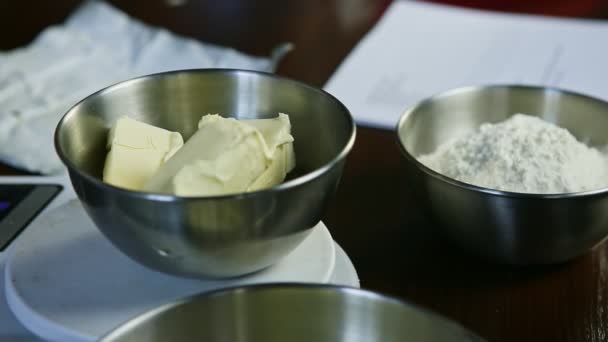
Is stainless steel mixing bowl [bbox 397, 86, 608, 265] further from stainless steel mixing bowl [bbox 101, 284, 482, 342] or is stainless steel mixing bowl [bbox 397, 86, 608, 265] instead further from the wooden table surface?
stainless steel mixing bowl [bbox 101, 284, 482, 342]

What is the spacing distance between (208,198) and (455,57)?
66cm

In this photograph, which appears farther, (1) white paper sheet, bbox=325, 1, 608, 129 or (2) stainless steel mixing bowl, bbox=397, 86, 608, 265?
(1) white paper sheet, bbox=325, 1, 608, 129

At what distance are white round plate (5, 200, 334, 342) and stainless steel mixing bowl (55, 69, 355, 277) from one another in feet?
0.06

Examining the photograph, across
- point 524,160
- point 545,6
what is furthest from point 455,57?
point 524,160

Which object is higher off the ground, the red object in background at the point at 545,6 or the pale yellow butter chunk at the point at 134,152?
the pale yellow butter chunk at the point at 134,152

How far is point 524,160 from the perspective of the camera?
0.57 m

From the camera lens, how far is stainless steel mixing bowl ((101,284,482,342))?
0.39m

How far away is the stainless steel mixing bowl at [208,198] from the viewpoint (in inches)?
16.3

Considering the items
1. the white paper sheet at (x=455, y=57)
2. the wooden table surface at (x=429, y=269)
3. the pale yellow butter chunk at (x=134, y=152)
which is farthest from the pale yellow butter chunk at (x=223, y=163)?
the white paper sheet at (x=455, y=57)

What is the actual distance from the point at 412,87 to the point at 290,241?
0.50 metres

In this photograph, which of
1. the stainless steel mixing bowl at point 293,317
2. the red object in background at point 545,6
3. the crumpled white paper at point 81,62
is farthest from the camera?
the red object in background at point 545,6

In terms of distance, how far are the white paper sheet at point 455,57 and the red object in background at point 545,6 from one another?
0.25ft

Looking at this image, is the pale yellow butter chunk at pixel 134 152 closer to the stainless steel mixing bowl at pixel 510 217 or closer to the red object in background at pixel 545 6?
the stainless steel mixing bowl at pixel 510 217

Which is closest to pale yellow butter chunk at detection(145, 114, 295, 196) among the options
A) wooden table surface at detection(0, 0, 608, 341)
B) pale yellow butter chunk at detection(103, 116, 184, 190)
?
pale yellow butter chunk at detection(103, 116, 184, 190)
